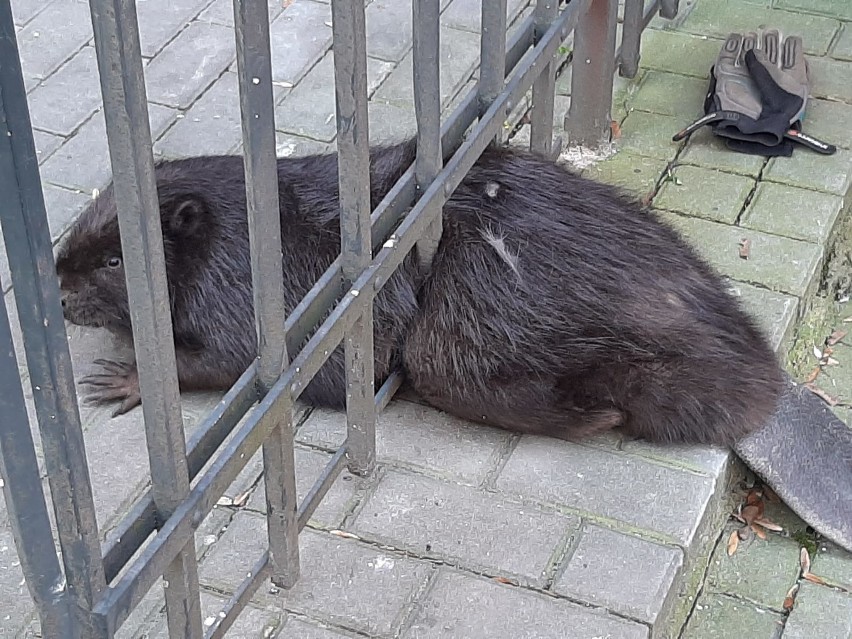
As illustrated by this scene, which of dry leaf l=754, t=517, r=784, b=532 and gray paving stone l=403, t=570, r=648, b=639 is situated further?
dry leaf l=754, t=517, r=784, b=532

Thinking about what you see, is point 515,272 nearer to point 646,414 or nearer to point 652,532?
point 646,414

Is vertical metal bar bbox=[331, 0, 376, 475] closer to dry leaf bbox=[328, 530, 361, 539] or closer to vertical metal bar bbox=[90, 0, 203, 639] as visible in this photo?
dry leaf bbox=[328, 530, 361, 539]

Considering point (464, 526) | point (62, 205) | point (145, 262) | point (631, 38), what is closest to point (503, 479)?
point (464, 526)

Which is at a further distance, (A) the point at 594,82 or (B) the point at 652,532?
(A) the point at 594,82

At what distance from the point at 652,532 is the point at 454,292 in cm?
66

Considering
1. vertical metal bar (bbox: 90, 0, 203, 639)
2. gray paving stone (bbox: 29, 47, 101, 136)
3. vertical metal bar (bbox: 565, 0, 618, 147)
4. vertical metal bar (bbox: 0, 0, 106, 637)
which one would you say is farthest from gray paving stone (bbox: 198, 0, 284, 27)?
vertical metal bar (bbox: 0, 0, 106, 637)

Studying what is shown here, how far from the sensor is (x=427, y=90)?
2371 millimetres

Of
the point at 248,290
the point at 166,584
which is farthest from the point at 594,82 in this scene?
the point at 166,584

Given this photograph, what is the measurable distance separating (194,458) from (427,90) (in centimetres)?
86

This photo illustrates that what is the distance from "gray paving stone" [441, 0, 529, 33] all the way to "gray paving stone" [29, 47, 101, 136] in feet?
3.85

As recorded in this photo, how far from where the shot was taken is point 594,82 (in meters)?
3.55

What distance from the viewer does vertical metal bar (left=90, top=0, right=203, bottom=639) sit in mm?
1377

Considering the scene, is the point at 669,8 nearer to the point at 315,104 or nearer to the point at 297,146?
the point at 315,104

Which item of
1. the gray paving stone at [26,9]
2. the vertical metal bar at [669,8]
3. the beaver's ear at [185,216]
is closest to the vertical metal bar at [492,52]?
the beaver's ear at [185,216]
